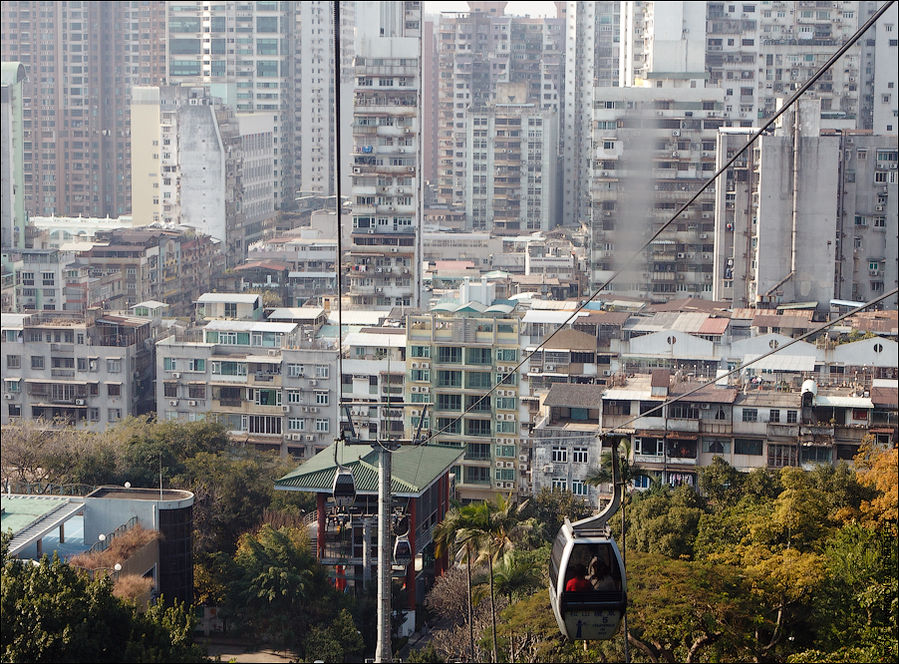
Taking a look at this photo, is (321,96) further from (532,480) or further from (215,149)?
(532,480)

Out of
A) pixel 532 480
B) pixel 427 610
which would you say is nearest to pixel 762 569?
pixel 427 610

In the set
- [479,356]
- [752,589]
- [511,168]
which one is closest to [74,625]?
[752,589]

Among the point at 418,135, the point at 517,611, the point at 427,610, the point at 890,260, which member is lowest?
the point at 427,610

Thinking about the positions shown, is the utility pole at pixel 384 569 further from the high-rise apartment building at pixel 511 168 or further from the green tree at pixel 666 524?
the high-rise apartment building at pixel 511 168

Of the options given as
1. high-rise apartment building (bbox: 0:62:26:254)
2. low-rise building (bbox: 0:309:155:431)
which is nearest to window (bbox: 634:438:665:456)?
low-rise building (bbox: 0:309:155:431)

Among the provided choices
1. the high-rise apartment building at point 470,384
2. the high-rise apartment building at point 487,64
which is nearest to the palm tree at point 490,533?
the high-rise apartment building at point 470,384

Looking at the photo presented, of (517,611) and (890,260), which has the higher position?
(890,260)
